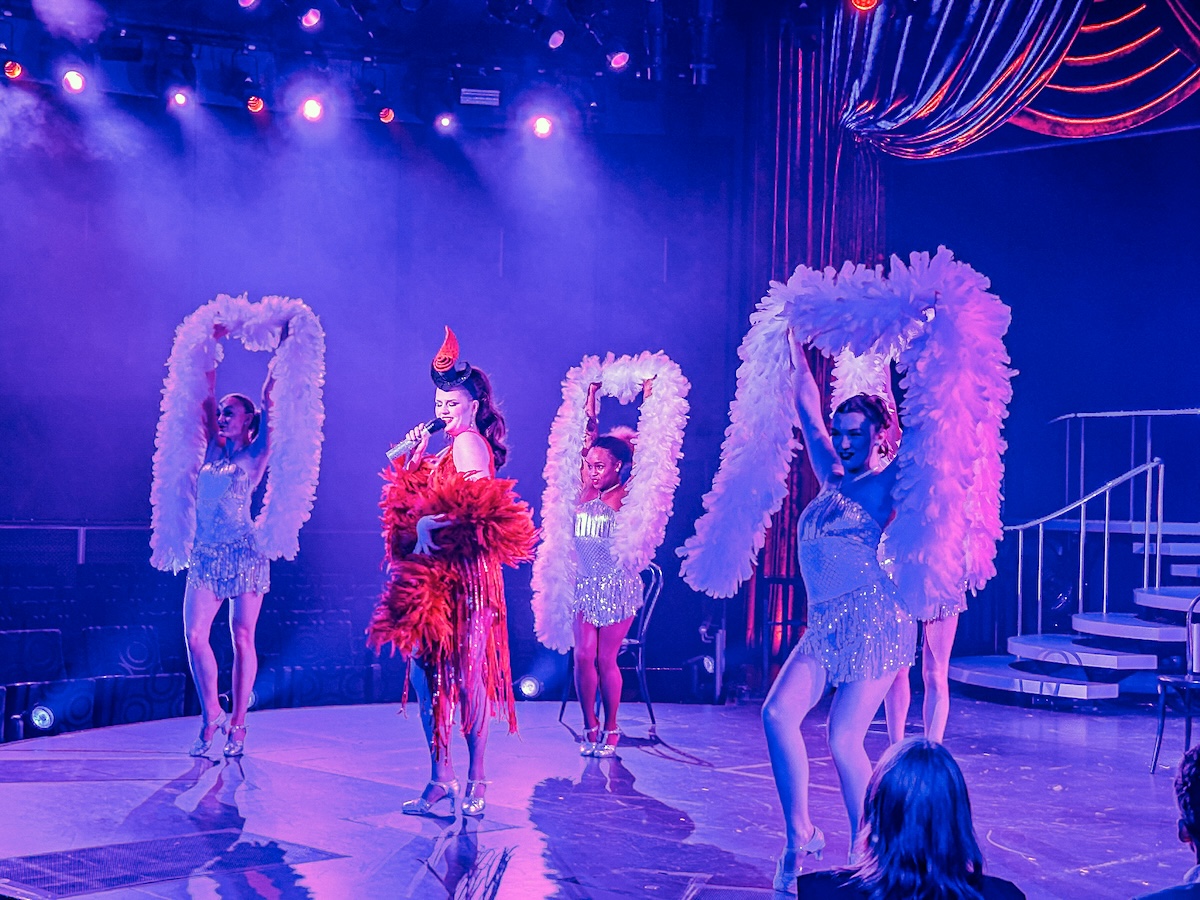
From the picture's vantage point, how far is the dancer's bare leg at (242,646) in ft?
18.9

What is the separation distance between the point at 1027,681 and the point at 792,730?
15.9ft

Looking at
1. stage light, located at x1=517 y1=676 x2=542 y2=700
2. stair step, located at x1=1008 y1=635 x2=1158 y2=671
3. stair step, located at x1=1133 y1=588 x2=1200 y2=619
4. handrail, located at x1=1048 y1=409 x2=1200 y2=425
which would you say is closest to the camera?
stair step, located at x1=1133 y1=588 x2=1200 y2=619

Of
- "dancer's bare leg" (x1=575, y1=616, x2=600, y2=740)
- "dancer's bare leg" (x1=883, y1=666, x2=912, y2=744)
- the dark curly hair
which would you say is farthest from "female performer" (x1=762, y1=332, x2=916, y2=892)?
"dancer's bare leg" (x1=575, y1=616, x2=600, y2=740)

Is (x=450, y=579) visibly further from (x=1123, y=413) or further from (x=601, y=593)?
(x=1123, y=413)

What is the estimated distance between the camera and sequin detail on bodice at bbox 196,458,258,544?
571 cm

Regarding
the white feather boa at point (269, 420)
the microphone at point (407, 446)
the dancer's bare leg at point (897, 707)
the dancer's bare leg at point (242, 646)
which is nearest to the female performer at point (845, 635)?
the dancer's bare leg at point (897, 707)

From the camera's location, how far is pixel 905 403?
3.88 m

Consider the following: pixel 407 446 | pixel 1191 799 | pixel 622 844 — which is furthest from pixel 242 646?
pixel 1191 799

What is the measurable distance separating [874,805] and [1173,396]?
927 cm

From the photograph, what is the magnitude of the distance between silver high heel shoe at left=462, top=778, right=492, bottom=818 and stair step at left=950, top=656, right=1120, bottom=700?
456 cm

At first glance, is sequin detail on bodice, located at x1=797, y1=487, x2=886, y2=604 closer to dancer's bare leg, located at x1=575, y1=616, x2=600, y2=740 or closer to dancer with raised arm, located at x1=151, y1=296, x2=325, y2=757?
dancer's bare leg, located at x1=575, y1=616, x2=600, y2=740

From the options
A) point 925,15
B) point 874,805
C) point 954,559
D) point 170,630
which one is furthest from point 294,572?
point 874,805

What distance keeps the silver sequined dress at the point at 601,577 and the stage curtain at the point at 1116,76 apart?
4210mm

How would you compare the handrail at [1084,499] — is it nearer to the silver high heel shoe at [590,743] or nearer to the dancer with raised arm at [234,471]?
the silver high heel shoe at [590,743]
